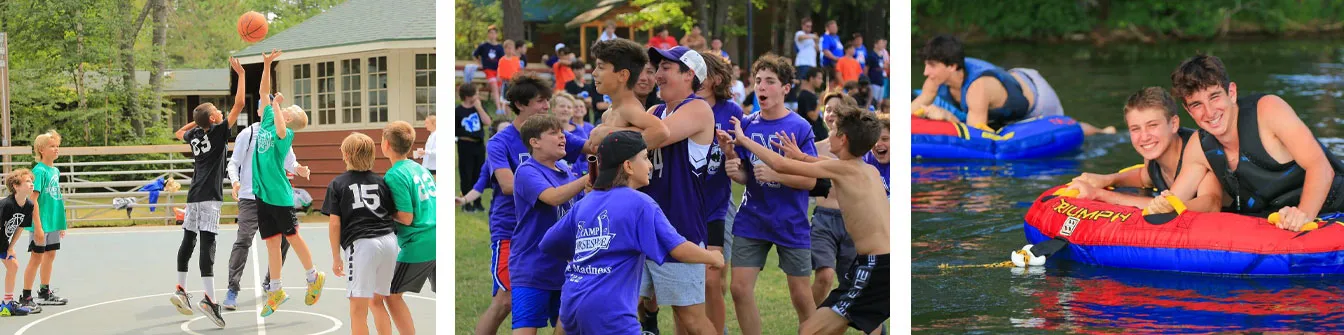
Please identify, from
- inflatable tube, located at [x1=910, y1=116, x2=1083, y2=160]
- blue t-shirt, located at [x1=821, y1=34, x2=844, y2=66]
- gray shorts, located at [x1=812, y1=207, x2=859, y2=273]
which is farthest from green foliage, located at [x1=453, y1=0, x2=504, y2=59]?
gray shorts, located at [x1=812, y1=207, x2=859, y2=273]

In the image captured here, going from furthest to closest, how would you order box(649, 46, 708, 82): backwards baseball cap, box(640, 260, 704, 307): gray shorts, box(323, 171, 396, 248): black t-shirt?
box(323, 171, 396, 248): black t-shirt < box(649, 46, 708, 82): backwards baseball cap < box(640, 260, 704, 307): gray shorts

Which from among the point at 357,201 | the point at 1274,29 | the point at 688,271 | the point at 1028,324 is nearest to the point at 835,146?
the point at 688,271

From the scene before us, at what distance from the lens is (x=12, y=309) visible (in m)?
6.91

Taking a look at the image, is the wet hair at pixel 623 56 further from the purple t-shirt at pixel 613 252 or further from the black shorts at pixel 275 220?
the black shorts at pixel 275 220

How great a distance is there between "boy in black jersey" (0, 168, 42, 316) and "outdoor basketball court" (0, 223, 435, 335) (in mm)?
45

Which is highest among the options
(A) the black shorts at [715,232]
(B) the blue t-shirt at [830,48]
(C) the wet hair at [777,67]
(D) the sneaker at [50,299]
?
(B) the blue t-shirt at [830,48]

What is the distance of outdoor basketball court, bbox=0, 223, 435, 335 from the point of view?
6.65 meters

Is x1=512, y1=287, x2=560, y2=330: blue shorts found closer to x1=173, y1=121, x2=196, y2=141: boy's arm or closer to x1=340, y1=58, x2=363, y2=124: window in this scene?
x1=340, y1=58, x2=363, y2=124: window

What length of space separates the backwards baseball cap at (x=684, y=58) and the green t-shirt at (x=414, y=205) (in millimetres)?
1173

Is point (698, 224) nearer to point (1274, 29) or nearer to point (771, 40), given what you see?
point (771, 40)

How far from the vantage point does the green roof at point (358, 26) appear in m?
6.14

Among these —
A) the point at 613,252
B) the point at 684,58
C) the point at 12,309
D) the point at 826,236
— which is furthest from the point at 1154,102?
the point at 12,309

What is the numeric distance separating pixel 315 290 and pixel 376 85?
3.76ft

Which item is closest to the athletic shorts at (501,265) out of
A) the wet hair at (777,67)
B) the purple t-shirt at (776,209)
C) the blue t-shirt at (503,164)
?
the blue t-shirt at (503,164)
